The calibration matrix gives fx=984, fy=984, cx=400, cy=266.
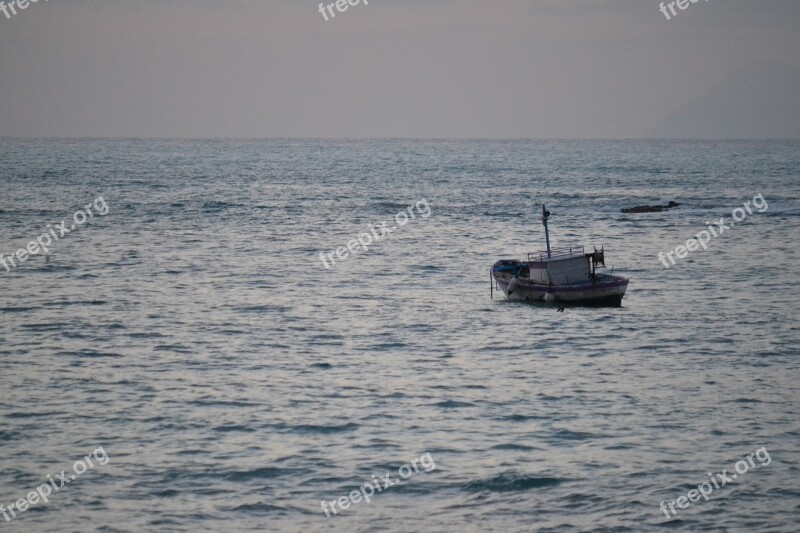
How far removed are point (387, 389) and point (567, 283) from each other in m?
18.3

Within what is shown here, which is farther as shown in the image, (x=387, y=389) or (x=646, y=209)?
(x=646, y=209)

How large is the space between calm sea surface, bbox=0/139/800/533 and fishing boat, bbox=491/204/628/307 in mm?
928

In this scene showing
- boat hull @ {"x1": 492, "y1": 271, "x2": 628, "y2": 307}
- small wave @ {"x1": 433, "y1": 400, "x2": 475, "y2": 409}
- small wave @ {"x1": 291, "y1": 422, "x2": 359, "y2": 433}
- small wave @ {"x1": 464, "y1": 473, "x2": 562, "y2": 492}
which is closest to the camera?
small wave @ {"x1": 464, "y1": 473, "x2": 562, "y2": 492}

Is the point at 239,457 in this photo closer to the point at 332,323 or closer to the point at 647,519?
the point at 647,519

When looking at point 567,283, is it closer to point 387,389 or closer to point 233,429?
point 387,389

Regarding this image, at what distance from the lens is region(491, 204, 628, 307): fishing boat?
49344 millimetres

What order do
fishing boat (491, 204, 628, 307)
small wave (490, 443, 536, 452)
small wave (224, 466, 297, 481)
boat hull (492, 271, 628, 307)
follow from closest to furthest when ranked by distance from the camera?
small wave (224, 466, 297, 481), small wave (490, 443, 536, 452), boat hull (492, 271, 628, 307), fishing boat (491, 204, 628, 307)

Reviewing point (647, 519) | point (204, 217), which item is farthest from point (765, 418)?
point (204, 217)

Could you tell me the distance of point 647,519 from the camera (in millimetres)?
23797

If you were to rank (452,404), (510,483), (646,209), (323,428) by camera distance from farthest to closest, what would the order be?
1. (646,209)
2. (452,404)
3. (323,428)
4. (510,483)

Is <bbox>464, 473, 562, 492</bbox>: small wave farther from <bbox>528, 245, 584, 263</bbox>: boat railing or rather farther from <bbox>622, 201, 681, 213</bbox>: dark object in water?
<bbox>622, 201, 681, 213</bbox>: dark object in water

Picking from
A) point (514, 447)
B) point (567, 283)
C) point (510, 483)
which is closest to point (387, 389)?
point (514, 447)

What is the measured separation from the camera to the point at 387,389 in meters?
34.7

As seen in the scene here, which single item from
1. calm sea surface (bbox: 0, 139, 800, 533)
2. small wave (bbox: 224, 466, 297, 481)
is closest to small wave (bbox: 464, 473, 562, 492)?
calm sea surface (bbox: 0, 139, 800, 533)
